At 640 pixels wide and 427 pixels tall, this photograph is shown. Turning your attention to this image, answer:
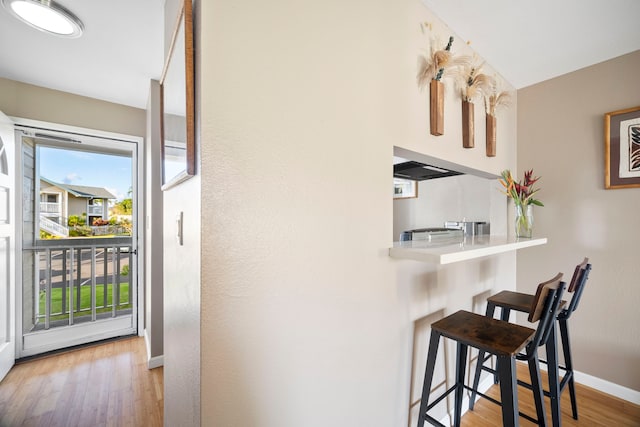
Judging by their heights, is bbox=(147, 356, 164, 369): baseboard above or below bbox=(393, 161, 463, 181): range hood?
below

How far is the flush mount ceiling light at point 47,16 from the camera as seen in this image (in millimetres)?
1342

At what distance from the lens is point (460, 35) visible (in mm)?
1690

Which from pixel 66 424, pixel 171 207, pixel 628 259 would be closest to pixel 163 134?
pixel 171 207

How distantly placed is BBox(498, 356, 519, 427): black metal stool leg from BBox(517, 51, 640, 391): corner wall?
1.65m

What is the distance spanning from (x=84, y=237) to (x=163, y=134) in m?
2.49

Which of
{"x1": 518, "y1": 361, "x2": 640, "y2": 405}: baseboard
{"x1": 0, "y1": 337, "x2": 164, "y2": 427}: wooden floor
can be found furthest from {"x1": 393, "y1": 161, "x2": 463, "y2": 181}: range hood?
{"x1": 0, "y1": 337, "x2": 164, "y2": 427}: wooden floor

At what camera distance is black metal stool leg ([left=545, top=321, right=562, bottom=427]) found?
1.45m

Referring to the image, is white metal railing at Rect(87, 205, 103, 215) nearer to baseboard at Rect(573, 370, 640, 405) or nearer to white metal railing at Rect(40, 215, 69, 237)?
white metal railing at Rect(40, 215, 69, 237)

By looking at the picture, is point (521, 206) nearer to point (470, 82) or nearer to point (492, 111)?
point (492, 111)

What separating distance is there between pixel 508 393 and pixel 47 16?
117 inches

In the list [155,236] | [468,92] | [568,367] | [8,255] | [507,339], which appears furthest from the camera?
[155,236]

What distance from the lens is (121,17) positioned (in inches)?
61.4

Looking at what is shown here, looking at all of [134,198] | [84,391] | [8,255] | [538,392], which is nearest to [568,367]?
[538,392]

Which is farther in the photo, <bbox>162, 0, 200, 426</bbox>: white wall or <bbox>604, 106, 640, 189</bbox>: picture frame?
<bbox>604, 106, 640, 189</bbox>: picture frame
